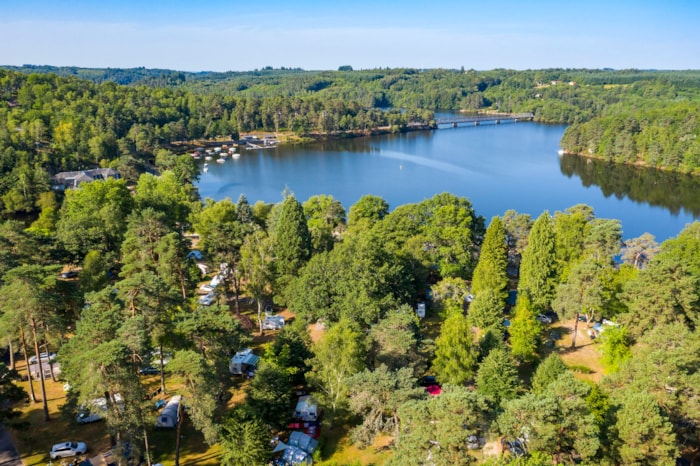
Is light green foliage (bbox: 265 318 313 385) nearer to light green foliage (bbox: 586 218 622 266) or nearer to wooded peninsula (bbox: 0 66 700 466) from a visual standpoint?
wooded peninsula (bbox: 0 66 700 466)

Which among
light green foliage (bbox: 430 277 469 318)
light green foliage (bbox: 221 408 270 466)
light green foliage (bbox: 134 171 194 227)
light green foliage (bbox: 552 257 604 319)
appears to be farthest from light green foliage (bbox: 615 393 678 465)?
light green foliage (bbox: 134 171 194 227)

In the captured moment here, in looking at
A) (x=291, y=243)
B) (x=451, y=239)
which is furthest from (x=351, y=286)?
(x=451, y=239)

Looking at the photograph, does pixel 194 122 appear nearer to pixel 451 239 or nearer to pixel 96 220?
pixel 96 220

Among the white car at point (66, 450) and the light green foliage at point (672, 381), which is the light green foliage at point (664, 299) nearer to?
the light green foliage at point (672, 381)

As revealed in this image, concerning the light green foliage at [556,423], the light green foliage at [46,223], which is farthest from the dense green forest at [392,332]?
the light green foliage at [46,223]

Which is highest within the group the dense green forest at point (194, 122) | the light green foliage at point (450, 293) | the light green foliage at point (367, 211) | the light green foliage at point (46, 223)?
the dense green forest at point (194, 122)

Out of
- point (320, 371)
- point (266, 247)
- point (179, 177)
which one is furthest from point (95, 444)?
point (179, 177)
